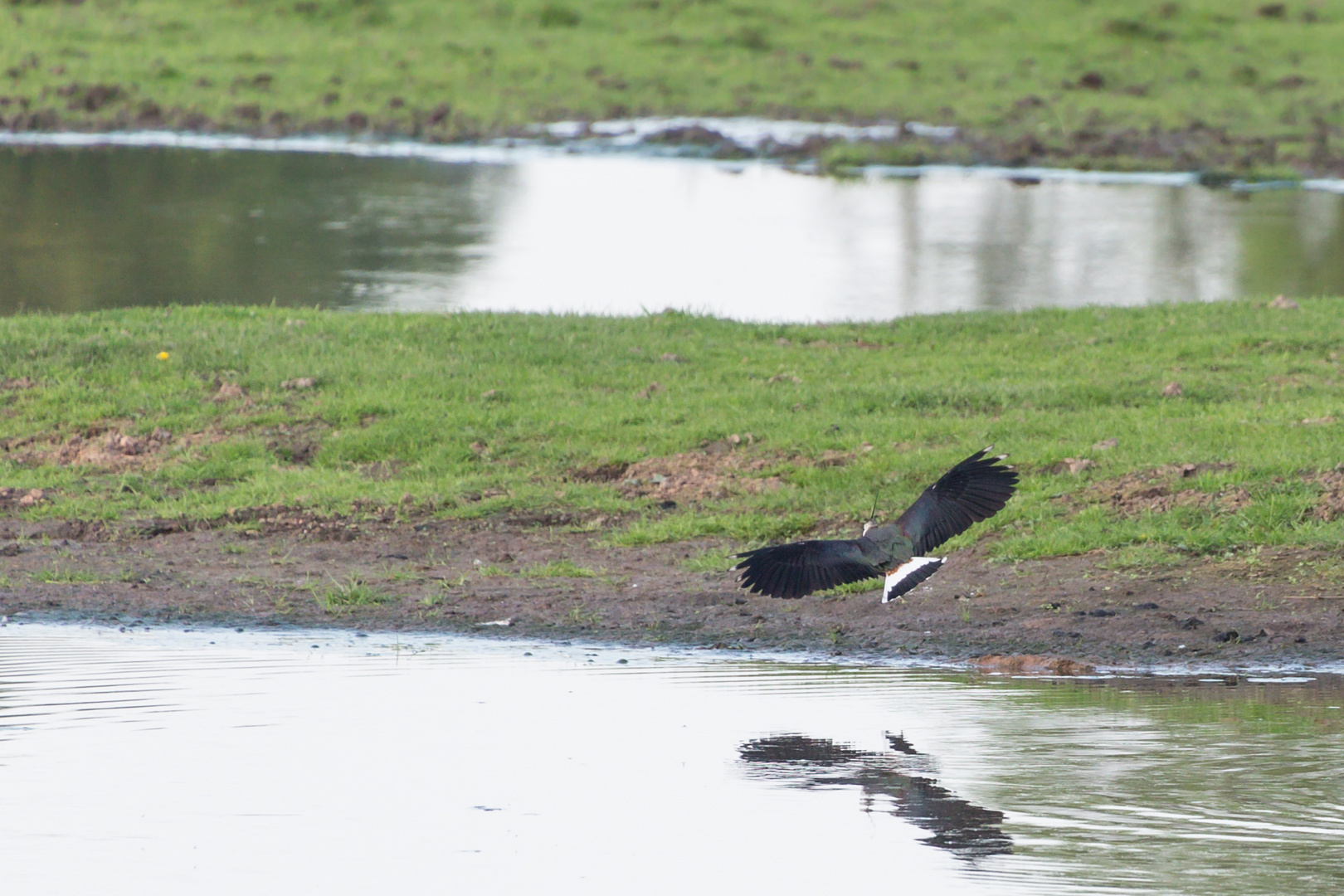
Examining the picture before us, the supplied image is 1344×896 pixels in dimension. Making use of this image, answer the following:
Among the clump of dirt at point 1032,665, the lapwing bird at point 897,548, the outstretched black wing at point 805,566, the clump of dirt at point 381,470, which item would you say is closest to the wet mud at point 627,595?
the clump of dirt at point 1032,665

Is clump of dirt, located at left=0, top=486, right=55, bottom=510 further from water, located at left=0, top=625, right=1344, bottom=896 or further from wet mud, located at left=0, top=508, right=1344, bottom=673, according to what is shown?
water, located at left=0, top=625, right=1344, bottom=896

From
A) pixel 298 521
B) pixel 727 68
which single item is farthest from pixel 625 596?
pixel 727 68

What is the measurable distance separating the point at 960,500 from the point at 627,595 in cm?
237

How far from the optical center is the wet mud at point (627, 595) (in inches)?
344

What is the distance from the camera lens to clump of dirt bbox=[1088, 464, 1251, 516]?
1011 centimetres

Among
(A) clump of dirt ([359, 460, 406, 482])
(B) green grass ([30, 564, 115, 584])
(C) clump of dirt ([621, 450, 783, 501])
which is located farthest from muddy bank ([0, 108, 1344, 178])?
(B) green grass ([30, 564, 115, 584])

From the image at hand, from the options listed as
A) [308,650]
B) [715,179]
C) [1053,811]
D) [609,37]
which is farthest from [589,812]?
[609,37]

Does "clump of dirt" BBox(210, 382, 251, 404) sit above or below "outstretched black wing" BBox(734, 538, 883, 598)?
above

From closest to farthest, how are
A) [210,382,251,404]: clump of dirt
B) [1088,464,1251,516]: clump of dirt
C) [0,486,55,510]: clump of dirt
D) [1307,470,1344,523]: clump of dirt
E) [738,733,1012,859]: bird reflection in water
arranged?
[738,733,1012,859]: bird reflection in water, [1307,470,1344,523]: clump of dirt, [1088,464,1251,516]: clump of dirt, [0,486,55,510]: clump of dirt, [210,382,251,404]: clump of dirt

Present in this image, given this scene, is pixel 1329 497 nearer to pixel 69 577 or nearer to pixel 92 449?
pixel 69 577

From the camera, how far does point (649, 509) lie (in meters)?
11.0

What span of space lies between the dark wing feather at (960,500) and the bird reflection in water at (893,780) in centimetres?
95

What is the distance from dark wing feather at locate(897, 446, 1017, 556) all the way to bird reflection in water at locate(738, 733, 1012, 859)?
95cm

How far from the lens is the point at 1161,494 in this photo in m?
10.3
